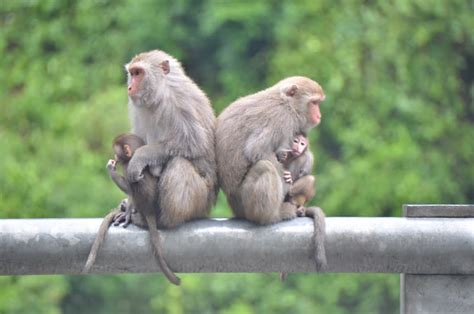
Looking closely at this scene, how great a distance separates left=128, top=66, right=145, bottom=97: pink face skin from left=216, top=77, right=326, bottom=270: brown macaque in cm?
Result: 45

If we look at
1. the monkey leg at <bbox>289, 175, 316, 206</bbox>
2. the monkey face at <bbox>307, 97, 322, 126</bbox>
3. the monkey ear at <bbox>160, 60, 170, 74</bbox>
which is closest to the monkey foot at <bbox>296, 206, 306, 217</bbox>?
the monkey leg at <bbox>289, 175, 316, 206</bbox>

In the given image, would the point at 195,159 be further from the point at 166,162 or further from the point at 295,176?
the point at 295,176

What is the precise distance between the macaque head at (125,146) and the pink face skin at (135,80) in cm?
22

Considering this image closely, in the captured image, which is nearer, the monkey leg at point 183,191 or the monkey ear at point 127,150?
the monkey leg at point 183,191

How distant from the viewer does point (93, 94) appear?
44.2 ft

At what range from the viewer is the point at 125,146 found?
518 cm

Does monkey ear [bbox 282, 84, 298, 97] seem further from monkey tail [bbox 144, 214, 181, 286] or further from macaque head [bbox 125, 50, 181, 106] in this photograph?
monkey tail [bbox 144, 214, 181, 286]

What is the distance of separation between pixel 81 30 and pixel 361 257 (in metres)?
11.0

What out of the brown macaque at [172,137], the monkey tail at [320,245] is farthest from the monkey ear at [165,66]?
the monkey tail at [320,245]

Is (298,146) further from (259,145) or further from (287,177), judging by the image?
(259,145)

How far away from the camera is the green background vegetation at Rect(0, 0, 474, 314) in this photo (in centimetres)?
1204

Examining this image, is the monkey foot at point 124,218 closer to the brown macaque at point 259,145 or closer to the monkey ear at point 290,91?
the brown macaque at point 259,145

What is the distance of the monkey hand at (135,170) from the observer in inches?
193

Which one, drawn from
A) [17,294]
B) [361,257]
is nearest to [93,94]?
[17,294]
